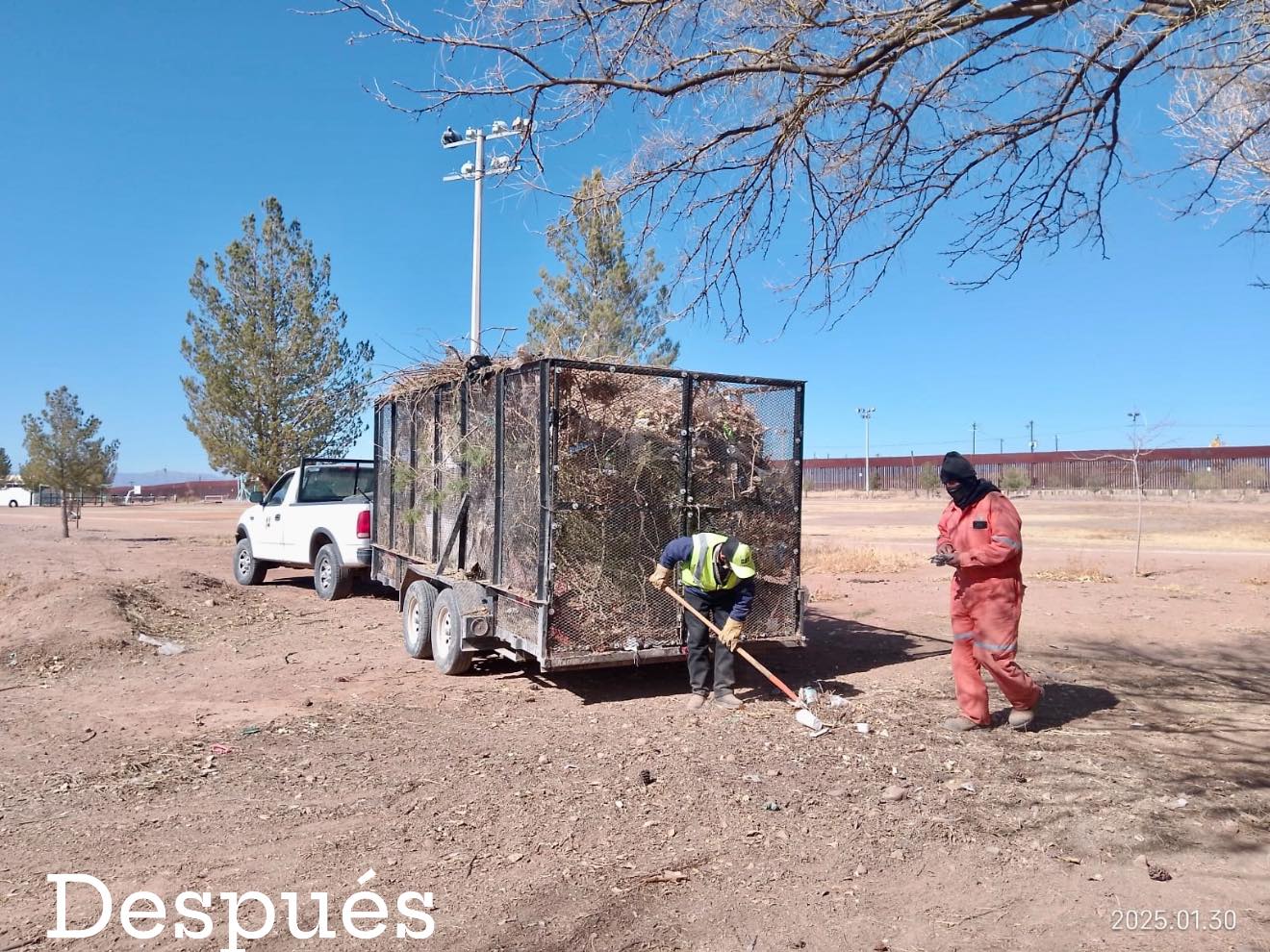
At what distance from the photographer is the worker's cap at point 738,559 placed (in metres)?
6.62

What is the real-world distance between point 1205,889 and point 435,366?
22.9ft

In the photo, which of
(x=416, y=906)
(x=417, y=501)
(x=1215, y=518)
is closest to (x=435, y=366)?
(x=417, y=501)

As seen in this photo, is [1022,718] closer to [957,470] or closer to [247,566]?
[957,470]

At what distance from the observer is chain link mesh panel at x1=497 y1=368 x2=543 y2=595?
6793mm

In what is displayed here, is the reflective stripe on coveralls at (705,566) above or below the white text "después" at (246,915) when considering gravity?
above

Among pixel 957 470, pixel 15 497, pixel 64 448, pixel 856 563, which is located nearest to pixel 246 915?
pixel 957 470

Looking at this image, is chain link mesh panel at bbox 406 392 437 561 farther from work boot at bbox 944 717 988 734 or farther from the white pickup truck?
work boot at bbox 944 717 988 734

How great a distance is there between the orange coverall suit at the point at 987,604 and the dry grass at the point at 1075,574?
10.5 meters

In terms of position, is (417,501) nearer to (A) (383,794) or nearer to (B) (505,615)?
(B) (505,615)

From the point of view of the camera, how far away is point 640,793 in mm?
4926

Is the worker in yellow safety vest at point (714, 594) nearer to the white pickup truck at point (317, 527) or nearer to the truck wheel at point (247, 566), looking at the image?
the white pickup truck at point (317, 527)

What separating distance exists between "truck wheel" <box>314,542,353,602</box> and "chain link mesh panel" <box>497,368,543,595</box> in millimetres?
5689

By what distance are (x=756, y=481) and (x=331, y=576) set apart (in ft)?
23.2

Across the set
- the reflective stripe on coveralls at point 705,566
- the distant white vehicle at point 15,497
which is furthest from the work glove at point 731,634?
the distant white vehicle at point 15,497
